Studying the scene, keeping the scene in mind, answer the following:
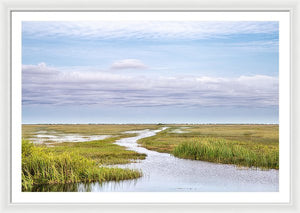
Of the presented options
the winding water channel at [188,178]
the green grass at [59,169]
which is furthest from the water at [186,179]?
the green grass at [59,169]

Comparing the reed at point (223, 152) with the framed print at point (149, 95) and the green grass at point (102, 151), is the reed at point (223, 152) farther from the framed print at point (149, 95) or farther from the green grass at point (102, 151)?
the green grass at point (102, 151)

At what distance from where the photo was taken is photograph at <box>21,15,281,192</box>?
11.6ft

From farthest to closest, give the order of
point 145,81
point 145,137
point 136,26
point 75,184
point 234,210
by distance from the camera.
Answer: point 145,137 < point 145,81 < point 136,26 < point 75,184 < point 234,210

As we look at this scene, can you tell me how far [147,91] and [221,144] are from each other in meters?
1.59

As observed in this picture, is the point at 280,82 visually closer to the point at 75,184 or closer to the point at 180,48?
the point at 180,48

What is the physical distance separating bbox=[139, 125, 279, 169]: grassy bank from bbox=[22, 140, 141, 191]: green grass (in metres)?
1.35

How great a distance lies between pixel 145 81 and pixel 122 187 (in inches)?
58.6

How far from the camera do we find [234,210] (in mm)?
2908

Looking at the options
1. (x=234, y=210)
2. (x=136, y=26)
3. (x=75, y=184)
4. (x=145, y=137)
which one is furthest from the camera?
(x=145, y=137)

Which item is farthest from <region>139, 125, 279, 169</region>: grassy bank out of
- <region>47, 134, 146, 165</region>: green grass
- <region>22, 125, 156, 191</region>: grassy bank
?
<region>22, 125, 156, 191</region>: grassy bank

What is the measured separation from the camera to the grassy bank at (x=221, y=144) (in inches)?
165

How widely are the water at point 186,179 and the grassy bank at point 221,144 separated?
0.17 metres

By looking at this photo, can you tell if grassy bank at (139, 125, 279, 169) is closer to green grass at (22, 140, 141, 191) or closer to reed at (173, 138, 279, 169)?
reed at (173, 138, 279, 169)

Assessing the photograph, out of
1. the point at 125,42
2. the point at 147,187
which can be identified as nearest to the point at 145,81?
the point at 125,42
